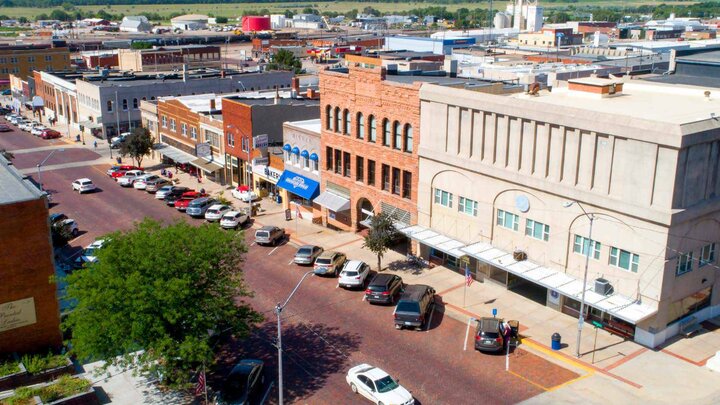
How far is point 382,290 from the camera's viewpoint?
4106 centimetres

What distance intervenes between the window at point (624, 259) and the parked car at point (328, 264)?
17.4 meters

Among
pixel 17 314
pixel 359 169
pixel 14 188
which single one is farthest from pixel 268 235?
pixel 17 314

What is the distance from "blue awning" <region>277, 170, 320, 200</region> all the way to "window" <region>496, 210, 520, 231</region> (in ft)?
60.8

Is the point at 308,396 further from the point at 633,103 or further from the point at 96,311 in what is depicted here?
the point at 633,103

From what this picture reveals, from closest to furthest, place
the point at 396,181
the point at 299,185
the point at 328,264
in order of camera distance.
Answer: the point at 328,264 < the point at 396,181 < the point at 299,185

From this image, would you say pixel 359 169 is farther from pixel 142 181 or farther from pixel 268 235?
pixel 142 181

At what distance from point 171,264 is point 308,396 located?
8.51 metres

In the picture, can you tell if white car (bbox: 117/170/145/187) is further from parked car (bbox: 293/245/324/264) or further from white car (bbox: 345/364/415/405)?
white car (bbox: 345/364/415/405)

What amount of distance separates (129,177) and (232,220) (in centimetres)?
2044

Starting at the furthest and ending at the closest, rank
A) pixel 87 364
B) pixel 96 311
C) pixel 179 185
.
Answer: pixel 179 185, pixel 87 364, pixel 96 311

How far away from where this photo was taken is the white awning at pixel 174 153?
74.0m

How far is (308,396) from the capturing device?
1259 inches

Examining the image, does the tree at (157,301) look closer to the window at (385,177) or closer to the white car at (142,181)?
the window at (385,177)

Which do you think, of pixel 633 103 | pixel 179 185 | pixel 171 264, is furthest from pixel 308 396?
pixel 179 185
